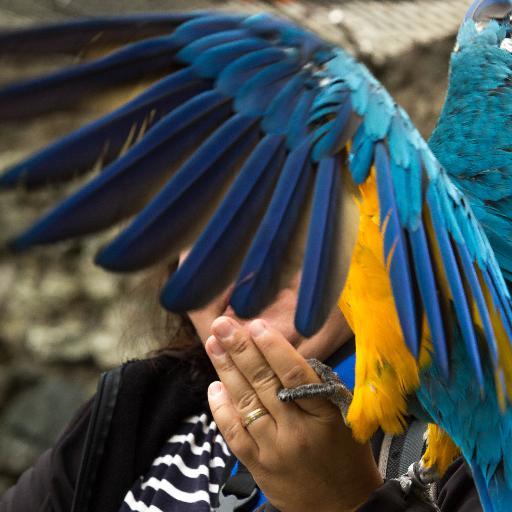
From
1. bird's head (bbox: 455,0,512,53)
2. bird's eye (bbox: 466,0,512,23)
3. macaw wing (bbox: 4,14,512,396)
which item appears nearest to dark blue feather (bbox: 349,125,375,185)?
macaw wing (bbox: 4,14,512,396)

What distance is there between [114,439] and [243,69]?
0.59 metres

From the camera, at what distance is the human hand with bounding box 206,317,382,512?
821 mm

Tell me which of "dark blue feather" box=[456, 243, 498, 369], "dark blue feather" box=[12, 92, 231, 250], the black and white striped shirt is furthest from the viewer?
the black and white striped shirt

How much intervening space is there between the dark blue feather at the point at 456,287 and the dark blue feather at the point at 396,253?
0.14ft

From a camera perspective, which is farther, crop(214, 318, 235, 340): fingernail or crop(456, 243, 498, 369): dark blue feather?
crop(214, 318, 235, 340): fingernail

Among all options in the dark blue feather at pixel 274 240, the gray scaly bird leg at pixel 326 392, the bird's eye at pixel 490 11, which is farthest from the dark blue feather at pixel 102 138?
the bird's eye at pixel 490 11

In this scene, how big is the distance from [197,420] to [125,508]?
0.52 ft

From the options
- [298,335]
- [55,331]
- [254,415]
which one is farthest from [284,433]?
[55,331]

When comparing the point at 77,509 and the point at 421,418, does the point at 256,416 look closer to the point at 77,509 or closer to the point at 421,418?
the point at 421,418

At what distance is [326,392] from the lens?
2.80ft

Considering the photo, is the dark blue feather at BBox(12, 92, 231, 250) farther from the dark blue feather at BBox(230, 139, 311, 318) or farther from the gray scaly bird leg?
the gray scaly bird leg

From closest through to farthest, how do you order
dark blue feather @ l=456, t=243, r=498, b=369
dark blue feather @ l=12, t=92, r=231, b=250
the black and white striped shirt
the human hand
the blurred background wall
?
1. dark blue feather @ l=12, t=92, r=231, b=250
2. dark blue feather @ l=456, t=243, r=498, b=369
3. the human hand
4. the black and white striped shirt
5. the blurred background wall

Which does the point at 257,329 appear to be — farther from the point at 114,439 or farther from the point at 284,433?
the point at 114,439

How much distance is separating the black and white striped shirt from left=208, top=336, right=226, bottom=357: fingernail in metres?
0.22
